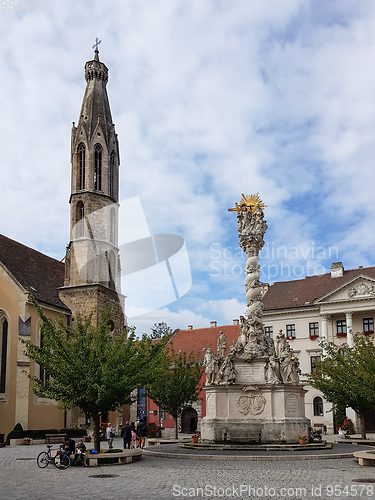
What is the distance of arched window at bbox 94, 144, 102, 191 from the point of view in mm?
48719

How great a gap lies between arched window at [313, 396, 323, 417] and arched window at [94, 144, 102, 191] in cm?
2463

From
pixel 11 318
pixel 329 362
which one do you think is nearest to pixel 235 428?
pixel 329 362

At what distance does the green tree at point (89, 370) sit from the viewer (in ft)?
60.8

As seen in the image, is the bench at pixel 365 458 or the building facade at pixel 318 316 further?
the building facade at pixel 318 316

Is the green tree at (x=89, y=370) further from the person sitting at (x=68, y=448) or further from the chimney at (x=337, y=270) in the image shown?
the chimney at (x=337, y=270)

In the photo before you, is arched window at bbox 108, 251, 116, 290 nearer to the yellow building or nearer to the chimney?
the yellow building

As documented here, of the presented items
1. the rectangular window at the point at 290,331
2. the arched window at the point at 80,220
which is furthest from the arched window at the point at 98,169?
the rectangular window at the point at 290,331

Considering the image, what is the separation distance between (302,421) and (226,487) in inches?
401

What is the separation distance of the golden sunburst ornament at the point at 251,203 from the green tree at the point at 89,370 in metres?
8.72

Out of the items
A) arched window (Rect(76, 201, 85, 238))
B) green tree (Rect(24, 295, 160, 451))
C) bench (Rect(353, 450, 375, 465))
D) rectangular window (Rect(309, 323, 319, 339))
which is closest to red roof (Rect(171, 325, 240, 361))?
rectangular window (Rect(309, 323, 319, 339))

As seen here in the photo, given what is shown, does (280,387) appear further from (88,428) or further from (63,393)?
(88,428)

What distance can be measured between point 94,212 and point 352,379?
26611 millimetres

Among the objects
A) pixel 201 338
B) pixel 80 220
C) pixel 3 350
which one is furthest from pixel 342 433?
pixel 80 220

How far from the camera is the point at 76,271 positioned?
45.5 meters
